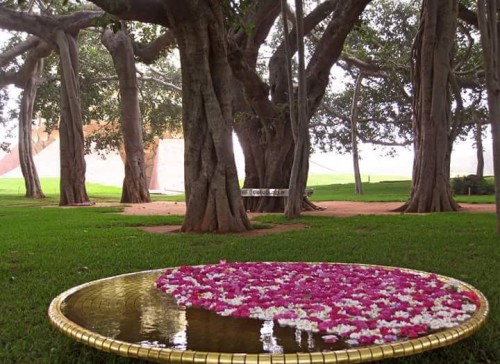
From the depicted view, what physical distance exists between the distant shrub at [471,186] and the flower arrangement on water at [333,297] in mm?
16555

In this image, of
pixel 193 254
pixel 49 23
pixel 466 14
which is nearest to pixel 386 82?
pixel 466 14

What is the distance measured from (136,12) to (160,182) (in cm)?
3358

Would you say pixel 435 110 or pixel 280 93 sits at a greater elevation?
pixel 280 93

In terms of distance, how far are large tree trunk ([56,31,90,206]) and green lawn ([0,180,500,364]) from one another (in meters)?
6.33

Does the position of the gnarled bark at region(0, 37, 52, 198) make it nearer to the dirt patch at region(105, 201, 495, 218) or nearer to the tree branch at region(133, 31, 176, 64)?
the tree branch at region(133, 31, 176, 64)

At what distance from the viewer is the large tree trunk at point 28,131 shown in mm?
21031

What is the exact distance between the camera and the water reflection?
7.28 ft

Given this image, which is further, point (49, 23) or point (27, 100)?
point (27, 100)

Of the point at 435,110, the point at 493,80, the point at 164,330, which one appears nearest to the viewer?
the point at 164,330

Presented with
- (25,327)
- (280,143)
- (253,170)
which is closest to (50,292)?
(25,327)

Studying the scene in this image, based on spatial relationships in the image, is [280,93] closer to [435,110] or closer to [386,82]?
[435,110]

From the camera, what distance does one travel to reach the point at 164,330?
245cm

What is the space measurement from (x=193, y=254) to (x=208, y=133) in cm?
263

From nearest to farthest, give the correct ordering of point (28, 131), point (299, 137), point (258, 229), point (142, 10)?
point (142, 10) → point (258, 229) → point (299, 137) → point (28, 131)
